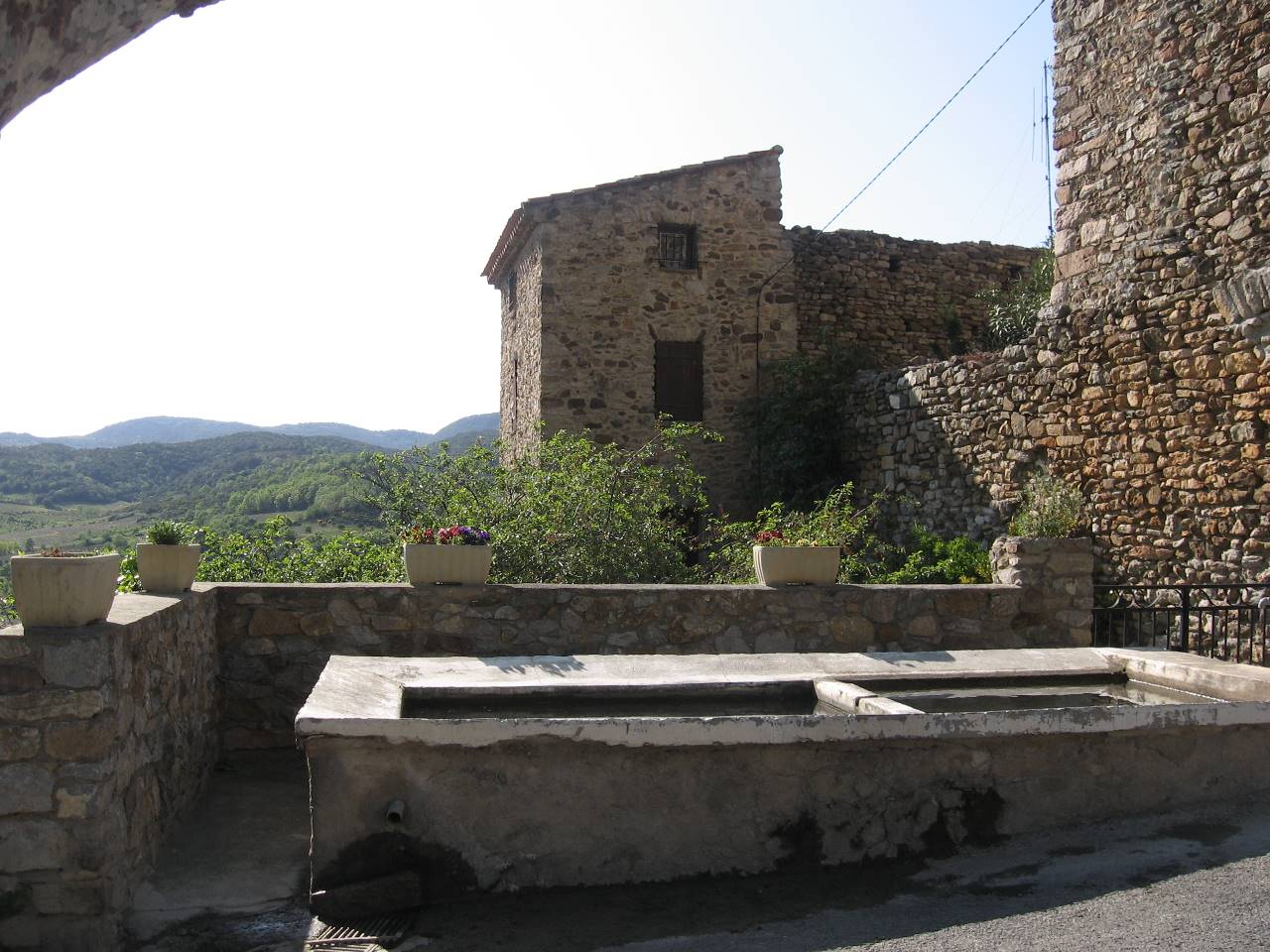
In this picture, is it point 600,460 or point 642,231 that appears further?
point 642,231

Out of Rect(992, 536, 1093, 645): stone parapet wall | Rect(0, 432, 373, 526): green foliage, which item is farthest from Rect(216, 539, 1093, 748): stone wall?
Rect(0, 432, 373, 526): green foliage

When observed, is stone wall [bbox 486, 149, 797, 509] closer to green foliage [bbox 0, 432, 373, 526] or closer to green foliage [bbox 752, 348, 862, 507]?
green foliage [bbox 752, 348, 862, 507]

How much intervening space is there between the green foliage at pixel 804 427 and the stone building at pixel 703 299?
1.28 ft

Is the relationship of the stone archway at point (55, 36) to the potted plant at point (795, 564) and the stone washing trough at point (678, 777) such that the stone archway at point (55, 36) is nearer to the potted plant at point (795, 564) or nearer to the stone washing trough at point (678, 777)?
the stone washing trough at point (678, 777)

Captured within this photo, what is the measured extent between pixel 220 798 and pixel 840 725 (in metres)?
3.02

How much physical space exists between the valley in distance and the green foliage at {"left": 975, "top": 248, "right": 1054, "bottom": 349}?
713 cm

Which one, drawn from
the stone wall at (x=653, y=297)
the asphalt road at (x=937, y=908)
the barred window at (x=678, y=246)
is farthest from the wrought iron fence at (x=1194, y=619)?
the barred window at (x=678, y=246)

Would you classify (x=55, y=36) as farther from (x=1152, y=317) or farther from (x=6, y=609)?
(x=1152, y=317)

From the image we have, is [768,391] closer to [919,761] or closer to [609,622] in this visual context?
[609,622]

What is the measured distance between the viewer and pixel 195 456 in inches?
1160

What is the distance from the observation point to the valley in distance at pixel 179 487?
49.2 feet

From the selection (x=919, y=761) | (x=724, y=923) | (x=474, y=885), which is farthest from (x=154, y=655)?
(x=919, y=761)

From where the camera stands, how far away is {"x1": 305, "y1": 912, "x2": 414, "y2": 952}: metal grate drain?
326cm

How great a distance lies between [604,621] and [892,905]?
2851 millimetres
